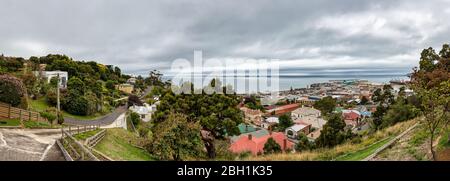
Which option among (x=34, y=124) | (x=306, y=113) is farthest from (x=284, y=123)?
(x=34, y=124)

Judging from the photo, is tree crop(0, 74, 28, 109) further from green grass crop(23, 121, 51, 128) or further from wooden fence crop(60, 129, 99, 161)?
wooden fence crop(60, 129, 99, 161)

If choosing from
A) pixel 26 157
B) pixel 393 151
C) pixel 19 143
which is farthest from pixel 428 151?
pixel 19 143

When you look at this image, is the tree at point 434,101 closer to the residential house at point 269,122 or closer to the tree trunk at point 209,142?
the tree trunk at point 209,142

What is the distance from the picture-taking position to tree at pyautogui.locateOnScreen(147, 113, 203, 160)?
11.6 metres

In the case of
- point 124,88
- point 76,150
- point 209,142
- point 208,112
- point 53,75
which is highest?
point 53,75

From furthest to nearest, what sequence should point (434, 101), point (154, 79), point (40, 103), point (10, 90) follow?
point (154, 79)
point (40, 103)
point (10, 90)
point (434, 101)

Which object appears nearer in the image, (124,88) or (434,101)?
(434,101)

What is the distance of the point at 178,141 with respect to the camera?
11.7m

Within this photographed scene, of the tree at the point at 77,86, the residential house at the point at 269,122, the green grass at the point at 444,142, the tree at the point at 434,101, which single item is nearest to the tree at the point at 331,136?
the tree at the point at 434,101

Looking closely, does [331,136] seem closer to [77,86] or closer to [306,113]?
[77,86]

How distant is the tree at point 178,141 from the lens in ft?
38.1

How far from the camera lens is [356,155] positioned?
11.0 metres

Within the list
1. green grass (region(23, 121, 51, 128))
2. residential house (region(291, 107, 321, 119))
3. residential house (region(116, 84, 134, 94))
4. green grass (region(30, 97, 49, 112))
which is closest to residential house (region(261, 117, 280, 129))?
residential house (region(291, 107, 321, 119))
